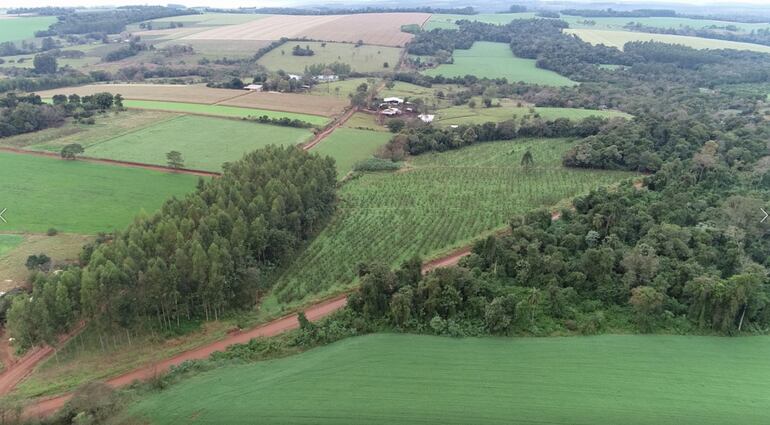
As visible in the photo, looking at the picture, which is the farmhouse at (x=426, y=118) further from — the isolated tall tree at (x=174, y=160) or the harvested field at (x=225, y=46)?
the harvested field at (x=225, y=46)

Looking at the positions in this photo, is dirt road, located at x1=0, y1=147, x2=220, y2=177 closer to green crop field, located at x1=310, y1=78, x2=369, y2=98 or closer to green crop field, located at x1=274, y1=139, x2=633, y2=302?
green crop field, located at x1=274, y1=139, x2=633, y2=302

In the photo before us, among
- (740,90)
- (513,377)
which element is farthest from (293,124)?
(740,90)

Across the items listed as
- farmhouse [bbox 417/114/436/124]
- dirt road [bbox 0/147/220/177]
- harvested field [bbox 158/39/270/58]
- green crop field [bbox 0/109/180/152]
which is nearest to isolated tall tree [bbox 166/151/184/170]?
dirt road [bbox 0/147/220/177]

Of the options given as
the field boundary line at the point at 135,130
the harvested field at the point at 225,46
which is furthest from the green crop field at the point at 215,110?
the harvested field at the point at 225,46

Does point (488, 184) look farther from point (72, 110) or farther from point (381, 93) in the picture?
point (72, 110)

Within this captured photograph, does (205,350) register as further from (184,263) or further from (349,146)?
(349,146)

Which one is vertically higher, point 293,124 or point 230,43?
point 230,43
